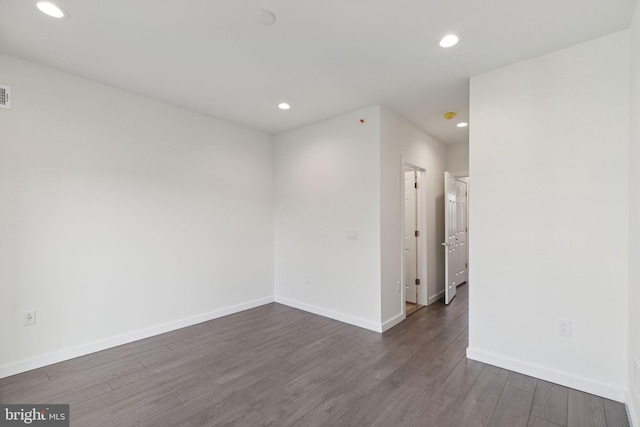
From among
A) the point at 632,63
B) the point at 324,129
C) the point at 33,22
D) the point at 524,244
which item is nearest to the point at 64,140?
the point at 33,22

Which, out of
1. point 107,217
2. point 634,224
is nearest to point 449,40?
point 634,224

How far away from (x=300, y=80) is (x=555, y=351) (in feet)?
10.6

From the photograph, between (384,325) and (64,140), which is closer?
(64,140)

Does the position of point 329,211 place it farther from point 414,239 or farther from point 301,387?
point 301,387

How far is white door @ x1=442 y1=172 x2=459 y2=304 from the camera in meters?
4.38

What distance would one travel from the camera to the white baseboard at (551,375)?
83.8 inches

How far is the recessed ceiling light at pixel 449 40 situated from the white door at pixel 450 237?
251 cm

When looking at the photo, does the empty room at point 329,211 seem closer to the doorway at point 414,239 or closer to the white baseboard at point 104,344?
the white baseboard at point 104,344

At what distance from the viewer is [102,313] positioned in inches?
116

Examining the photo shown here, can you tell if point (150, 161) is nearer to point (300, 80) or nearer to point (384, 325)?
point (300, 80)

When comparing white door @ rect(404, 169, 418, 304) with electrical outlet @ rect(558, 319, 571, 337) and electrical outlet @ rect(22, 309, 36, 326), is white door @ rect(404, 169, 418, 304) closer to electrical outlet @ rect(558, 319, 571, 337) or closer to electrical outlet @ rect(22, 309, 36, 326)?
electrical outlet @ rect(558, 319, 571, 337)

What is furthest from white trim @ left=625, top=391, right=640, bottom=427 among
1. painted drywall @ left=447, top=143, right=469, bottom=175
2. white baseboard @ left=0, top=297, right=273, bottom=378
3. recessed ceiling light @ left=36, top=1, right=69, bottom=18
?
recessed ceiling light @ left=36, top=1, right=69, bottom=18

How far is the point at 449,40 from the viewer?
221 cm

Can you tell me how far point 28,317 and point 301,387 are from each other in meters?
2.43
